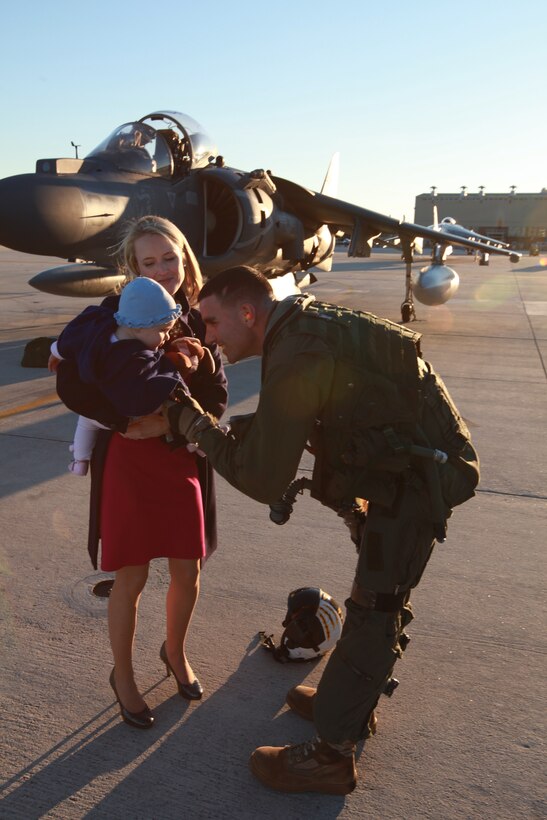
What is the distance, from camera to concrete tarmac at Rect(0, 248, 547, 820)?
94.3 inches

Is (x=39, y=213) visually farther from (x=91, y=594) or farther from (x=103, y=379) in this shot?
(x=103, y=379)

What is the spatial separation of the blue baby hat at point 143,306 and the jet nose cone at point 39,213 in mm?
5781

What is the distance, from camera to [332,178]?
1739cm

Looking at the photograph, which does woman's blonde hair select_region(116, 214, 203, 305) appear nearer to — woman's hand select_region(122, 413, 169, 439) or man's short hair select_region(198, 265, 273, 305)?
man's short hair select_region(198, 265, 273, 305)

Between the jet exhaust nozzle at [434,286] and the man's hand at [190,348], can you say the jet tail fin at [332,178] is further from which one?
the man's hand at [190,348]

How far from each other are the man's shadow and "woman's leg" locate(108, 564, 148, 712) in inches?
5.9

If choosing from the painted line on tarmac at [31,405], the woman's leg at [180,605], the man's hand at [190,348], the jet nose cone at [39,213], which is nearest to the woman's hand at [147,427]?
the man's hand at [190,348]

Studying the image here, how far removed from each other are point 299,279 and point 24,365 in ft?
24.0

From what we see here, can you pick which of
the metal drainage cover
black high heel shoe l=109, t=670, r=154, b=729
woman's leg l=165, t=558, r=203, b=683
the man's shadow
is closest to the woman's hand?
woman's leg l=165, t=558, r=203, b=683

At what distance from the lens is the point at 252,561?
4.00m

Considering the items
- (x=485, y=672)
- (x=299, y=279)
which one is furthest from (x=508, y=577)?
(x=299, y=279)

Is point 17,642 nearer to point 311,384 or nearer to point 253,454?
point 253,454

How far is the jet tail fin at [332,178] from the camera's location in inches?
665

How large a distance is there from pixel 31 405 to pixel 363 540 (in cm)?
565
